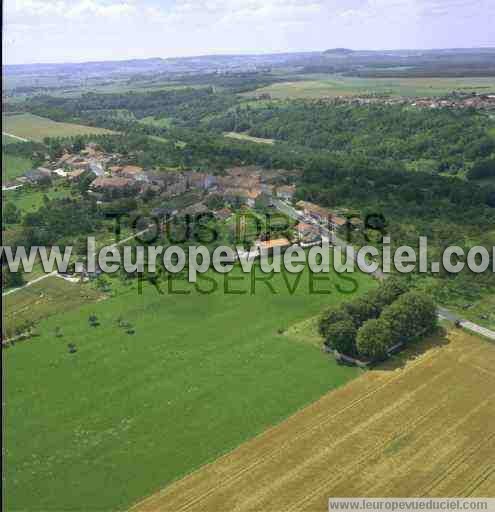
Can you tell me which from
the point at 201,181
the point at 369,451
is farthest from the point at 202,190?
the point at 369,451

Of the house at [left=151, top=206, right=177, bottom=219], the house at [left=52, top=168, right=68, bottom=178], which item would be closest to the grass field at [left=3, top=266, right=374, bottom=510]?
the house at [left=151, top=206, right=177, bottom=219]

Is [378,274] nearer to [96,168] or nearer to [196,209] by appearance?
[196,209]

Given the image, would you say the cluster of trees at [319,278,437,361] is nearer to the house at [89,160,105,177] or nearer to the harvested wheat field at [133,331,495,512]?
the harvested wheat field at [133,331,495,512]

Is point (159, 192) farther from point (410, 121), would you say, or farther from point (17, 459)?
point (410, 121)

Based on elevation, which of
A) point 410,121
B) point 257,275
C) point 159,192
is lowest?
point 257,275

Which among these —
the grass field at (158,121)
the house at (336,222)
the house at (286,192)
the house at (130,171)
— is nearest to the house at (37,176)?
the house at (130,171)

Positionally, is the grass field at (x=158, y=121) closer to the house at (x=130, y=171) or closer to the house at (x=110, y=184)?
the house at (x=130, y=171)

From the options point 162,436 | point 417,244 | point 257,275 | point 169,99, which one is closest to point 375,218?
point 417,244
